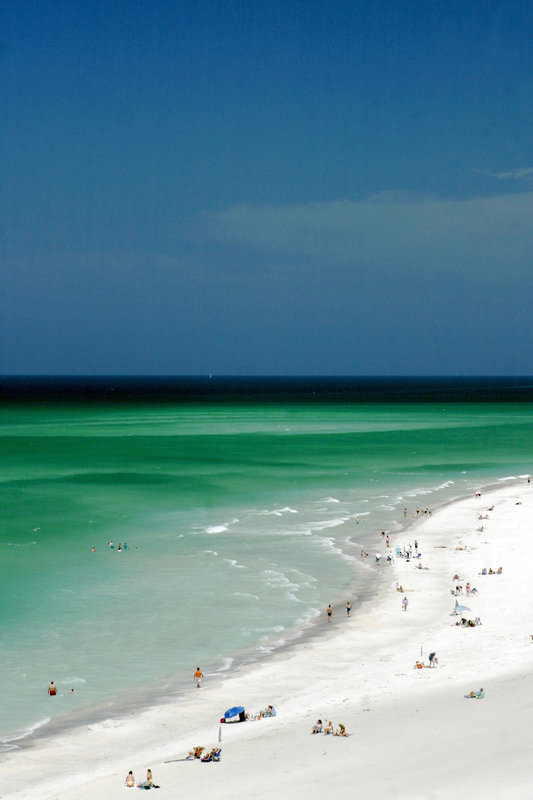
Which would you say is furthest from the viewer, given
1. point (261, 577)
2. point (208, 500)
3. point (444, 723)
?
point (208, 500)

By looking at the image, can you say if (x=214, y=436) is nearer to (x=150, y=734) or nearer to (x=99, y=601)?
(x=99, y=601)

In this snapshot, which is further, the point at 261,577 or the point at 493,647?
the point at 261,577

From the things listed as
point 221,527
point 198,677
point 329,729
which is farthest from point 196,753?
point 221,527

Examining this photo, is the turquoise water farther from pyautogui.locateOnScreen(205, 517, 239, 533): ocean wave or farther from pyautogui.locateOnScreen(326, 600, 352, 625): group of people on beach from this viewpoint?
pyautogui.locateOnScreen(326, 600, 352, 625): group of people on beach

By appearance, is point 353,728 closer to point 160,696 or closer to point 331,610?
point 160,696

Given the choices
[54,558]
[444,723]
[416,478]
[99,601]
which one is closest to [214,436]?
[416,478]
